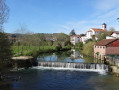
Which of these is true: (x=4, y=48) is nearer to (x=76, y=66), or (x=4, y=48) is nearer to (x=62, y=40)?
(x=76, y=66)

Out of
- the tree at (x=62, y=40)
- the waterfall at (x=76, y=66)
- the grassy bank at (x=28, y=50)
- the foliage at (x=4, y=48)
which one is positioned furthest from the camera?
the tree at (x=62, y=40)

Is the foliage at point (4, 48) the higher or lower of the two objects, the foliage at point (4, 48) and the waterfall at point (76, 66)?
the higher

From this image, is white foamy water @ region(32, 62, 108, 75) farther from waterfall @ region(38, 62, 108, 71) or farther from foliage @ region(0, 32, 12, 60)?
foliage @ region(0, 32, 12, 60)

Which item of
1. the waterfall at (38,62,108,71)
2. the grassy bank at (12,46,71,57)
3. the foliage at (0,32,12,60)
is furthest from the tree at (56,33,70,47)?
the foliage at (0,32,12,60)

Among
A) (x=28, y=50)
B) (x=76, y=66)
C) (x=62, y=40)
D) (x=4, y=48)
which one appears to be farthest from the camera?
(x=62, y=40)

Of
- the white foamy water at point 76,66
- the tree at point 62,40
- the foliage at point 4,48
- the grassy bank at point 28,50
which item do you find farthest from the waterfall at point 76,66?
the tree at point 62,40

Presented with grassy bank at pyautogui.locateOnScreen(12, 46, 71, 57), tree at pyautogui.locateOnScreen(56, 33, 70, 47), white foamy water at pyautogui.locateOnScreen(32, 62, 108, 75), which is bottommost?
white foamy water at pyautogui.locateOnScreen(32, 62, 108, 75)

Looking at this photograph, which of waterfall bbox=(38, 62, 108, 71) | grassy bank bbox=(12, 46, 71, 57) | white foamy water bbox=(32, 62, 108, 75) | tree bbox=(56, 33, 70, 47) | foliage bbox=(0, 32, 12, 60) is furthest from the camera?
tree bbox=(56, 33, 70, 47)

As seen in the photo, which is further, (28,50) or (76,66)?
(28,50)

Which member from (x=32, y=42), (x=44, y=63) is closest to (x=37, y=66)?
(x=44, y=63)

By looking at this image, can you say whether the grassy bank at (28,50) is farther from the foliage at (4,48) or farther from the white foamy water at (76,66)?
the foliage at (4,48)

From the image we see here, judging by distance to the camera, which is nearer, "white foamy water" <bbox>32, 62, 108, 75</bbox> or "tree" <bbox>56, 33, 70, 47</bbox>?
"white foamy water" <bbox>32, 62, 108, 75</bbox>

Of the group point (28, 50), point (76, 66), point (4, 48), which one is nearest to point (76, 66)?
point (76, 66)

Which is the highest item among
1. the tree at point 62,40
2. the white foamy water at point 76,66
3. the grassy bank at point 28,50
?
the tree at point 62,40
